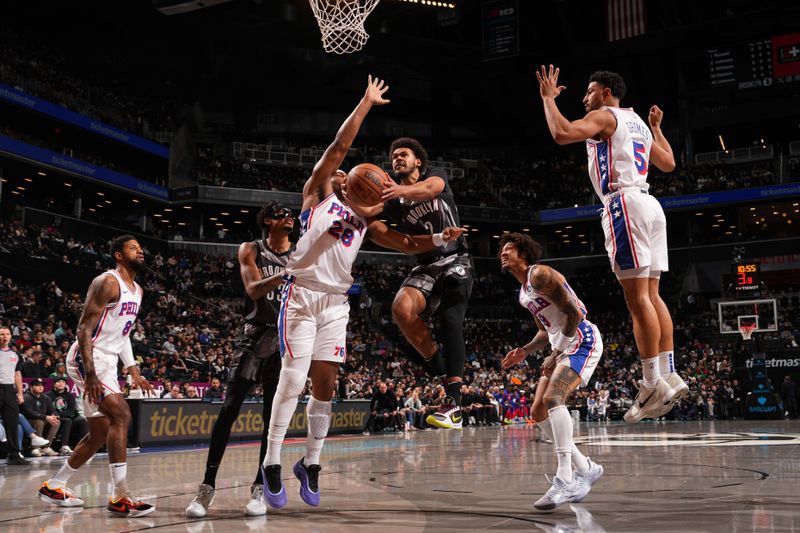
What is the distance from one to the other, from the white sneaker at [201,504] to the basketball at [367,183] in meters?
2.69

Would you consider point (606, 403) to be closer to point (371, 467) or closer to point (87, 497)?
point (371, 467)

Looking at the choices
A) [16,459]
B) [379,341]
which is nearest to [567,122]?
[16,459]

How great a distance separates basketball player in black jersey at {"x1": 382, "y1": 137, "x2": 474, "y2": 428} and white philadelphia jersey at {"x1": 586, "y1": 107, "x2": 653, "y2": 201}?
1294 millimetres

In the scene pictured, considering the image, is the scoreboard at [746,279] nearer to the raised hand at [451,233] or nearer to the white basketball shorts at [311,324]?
the raised hand at [451,233]

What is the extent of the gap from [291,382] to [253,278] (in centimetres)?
117

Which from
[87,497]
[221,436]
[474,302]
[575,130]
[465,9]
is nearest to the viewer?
[575,130]

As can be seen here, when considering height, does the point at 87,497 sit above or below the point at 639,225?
below

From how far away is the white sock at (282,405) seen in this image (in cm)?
612

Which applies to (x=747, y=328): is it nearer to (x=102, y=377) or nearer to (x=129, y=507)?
(x=102, y=377)

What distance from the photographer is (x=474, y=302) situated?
132 ft

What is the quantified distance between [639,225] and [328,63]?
41989 millimetres

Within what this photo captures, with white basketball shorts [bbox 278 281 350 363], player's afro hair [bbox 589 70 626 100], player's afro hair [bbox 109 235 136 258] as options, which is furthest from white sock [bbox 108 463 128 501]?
player's afro hair [bbox 589 70 626 100]

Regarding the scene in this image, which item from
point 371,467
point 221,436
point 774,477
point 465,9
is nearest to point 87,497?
point 221,436

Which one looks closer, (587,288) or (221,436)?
(221,436)
